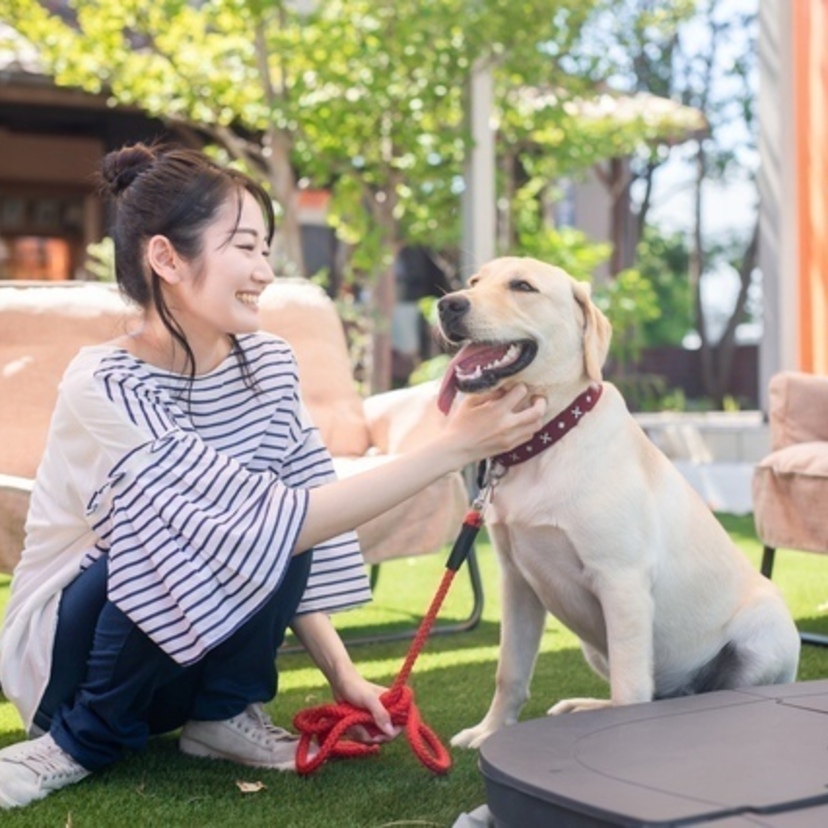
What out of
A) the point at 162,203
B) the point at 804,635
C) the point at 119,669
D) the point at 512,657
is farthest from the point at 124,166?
the point at 804,635

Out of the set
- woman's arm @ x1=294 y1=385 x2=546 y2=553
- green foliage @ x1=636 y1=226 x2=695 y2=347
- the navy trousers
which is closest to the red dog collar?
woman's arm @ x1=294 y1=385 x2=546 y2=553

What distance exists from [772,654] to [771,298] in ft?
18.8

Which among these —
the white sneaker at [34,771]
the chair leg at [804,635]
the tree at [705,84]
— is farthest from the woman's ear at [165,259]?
the tree at [705,84]

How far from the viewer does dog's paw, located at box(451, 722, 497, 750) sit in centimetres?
262

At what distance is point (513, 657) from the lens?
2.65 meters

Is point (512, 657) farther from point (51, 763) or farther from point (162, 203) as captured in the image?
point (162, 203)

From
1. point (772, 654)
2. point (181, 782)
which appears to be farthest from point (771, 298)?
point (181, 782)

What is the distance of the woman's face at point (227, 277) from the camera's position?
7.93ft

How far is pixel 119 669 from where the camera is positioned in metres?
2.32

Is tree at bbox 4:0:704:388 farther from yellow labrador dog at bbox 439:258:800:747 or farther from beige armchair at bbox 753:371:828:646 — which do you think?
yellow labrador dog at bbox 439:258:800:747

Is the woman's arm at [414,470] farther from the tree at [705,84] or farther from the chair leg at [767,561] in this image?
the tree at [705,84]

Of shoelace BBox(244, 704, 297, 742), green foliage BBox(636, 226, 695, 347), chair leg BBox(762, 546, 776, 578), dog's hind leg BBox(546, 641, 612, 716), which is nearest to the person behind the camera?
shoelace BBox(244, 704, 297, 742)

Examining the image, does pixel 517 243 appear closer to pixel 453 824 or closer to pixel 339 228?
pixel 339 228

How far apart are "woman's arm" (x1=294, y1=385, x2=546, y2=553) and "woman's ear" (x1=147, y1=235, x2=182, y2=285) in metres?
0.44
